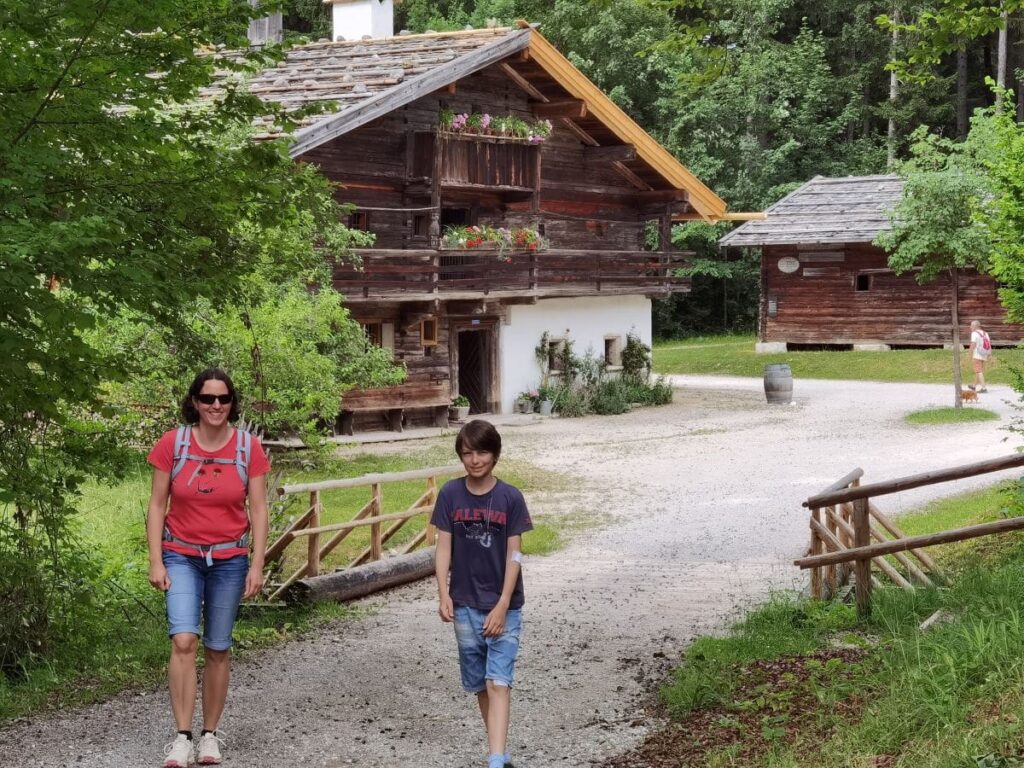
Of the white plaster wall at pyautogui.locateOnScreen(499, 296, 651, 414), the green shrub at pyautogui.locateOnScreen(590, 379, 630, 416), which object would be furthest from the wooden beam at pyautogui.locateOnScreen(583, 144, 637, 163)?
the green shrub at pyautogui.locateOnScreen(590, 379, 630, 416)

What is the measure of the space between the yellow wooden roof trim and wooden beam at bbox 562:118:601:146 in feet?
3.04

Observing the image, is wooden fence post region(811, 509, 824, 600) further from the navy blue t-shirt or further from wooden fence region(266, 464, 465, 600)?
the navy blue t-shirt

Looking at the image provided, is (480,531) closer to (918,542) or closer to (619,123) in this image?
(918,542)

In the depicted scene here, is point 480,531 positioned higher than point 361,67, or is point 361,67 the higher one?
point 361,67

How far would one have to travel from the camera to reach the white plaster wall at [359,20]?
98.0 feet

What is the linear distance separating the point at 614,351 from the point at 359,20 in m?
8.83

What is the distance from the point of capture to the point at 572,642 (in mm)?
9570

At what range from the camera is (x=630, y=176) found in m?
31.3

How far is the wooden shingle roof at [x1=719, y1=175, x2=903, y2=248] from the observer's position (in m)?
38.1

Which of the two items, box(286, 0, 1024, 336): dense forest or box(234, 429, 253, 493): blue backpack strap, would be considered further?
box(286, 0, 1024, 336): dense forest

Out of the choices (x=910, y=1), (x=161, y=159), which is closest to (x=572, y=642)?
(x=161, y=159)

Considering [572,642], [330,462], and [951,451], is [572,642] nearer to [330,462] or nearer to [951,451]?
[330,462]

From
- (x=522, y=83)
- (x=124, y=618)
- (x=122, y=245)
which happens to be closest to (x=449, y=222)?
(x=522, y=83)

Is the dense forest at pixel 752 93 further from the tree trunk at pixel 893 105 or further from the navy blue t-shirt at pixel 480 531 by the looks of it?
the navy blue t-shirt at pixel 480 531
